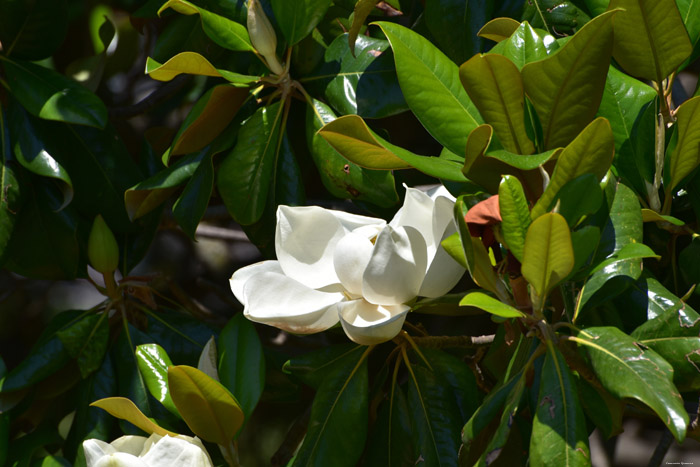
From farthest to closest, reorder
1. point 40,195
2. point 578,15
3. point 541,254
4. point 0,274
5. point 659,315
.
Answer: point 0,274, point 40,195, point 578,15, point 659,315, point 541,254

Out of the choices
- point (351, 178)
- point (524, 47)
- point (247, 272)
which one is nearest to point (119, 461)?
point (247, 272)

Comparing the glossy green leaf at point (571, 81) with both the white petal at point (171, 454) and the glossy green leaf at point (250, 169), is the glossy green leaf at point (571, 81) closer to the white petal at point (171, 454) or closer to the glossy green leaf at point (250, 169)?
the glossy green leaf at point (250, 169)

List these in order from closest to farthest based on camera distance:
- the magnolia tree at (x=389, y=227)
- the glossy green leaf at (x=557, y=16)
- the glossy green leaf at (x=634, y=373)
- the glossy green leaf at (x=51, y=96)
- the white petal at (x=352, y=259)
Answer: the glossy green leaf at (x=634, y=373), the magnolia tree at (x=389, y=227), the white petal at (x=352, y=259), the glossy green leaf at (x=557, y=16), the glossy green leaf at (x=51, y=96)

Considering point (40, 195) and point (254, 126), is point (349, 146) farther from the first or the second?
point (40, 195)

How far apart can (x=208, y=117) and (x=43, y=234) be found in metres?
0.45

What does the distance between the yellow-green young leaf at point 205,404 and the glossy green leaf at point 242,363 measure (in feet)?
0.15

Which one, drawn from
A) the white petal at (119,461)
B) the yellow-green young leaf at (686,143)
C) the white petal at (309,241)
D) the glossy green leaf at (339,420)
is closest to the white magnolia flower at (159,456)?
the white petal at (119,461)

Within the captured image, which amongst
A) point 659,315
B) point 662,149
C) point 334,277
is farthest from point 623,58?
point 334,277

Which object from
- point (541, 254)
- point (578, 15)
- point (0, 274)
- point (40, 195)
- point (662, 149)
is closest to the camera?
point (541, 254)

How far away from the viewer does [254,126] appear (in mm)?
1175

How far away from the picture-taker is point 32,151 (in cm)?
131

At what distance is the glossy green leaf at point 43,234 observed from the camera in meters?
1.38

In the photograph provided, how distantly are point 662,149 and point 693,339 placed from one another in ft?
0.90

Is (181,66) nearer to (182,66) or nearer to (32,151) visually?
(182,66)
